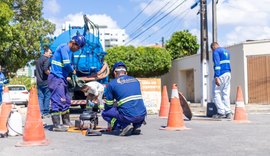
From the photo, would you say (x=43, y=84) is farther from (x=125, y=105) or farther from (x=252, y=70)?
(x=252, y=70)

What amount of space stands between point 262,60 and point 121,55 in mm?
13872

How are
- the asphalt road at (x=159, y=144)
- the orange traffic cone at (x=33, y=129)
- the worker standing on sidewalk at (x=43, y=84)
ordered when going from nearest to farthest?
1. the asphalt road at (x=159, y=144)
2. the orange traffic cone at (x=33, y=129)
3. the worker standing on sidewalk at (x=43, y=84)

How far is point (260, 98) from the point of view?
23031 mm

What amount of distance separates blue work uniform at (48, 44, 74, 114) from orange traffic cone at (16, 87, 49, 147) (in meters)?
1.59

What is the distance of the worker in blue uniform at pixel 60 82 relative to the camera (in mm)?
8609

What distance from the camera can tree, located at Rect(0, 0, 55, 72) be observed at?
2774cm

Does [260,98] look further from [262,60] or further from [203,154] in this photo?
[203,154]

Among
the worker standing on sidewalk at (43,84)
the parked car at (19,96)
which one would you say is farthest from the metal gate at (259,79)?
the worker standing on sidewalk at (43,84)

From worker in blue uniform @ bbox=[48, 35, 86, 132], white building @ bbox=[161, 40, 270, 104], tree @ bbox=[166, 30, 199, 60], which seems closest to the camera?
worker in blue uniform @ bbox=[48, 35, 86, 132]

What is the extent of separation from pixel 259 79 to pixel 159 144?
17908 mm

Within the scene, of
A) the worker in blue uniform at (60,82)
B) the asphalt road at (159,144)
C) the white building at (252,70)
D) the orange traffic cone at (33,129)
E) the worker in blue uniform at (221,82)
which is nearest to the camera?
the asphalt road at (159,144)

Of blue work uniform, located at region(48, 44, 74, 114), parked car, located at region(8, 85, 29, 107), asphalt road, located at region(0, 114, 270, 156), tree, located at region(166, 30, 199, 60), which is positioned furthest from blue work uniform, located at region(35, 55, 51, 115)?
tree, located at region(166, 30, 199, 60)

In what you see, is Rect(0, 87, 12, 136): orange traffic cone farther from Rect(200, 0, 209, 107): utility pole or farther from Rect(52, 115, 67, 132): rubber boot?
Rect(200, 0, 209, 107): utility pole

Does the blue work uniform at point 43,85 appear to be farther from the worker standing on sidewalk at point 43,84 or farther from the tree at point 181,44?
the tree at point 181,44
